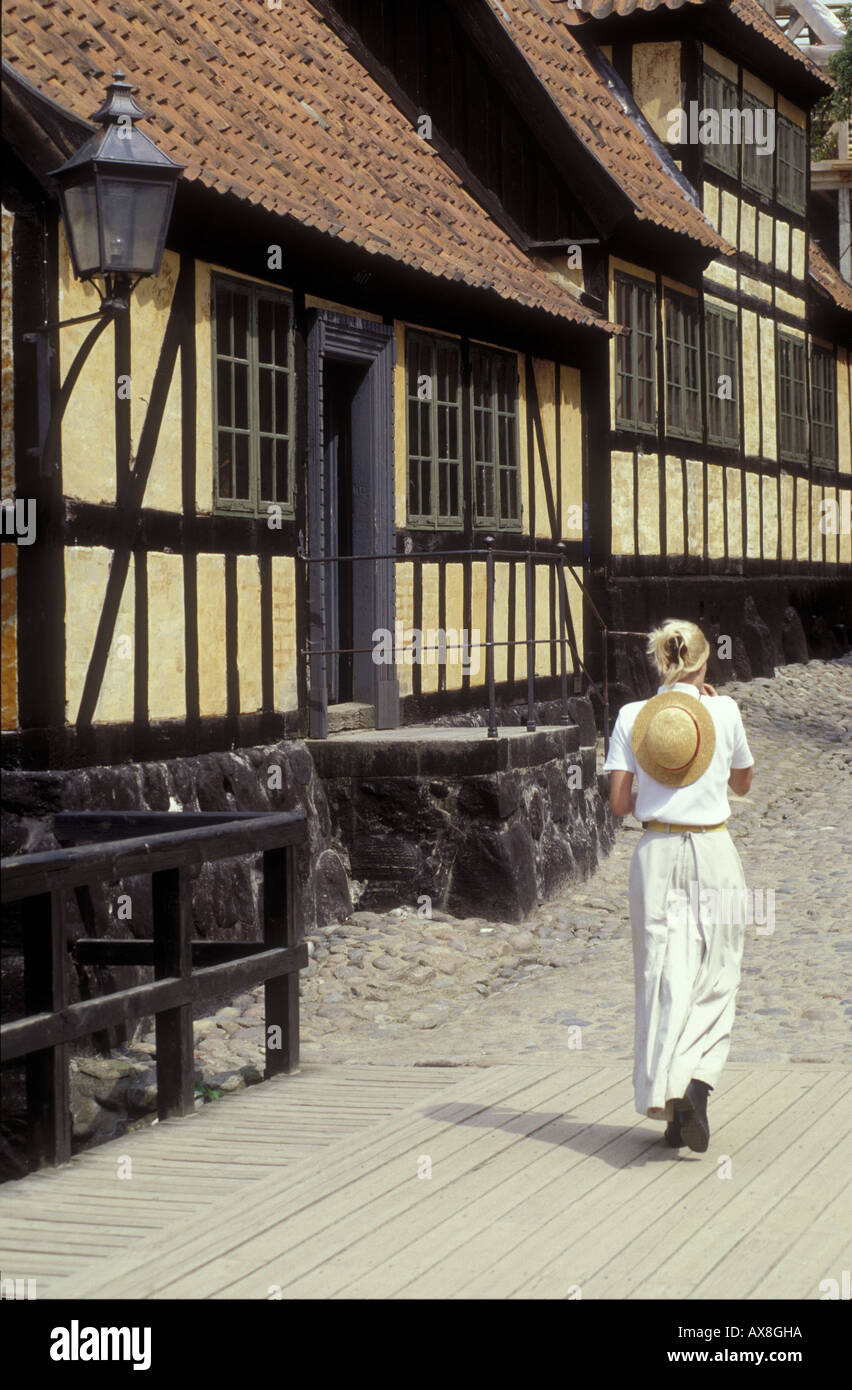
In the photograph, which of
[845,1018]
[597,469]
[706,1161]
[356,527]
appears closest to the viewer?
[706,1161]

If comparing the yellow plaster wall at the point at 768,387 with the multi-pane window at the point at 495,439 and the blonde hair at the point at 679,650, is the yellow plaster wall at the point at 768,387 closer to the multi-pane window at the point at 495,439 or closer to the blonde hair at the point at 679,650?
the multi-pane window at the point at 495,439

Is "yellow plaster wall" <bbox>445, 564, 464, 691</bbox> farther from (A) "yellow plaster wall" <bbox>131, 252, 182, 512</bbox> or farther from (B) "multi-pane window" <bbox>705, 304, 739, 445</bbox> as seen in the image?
(B) "multi-pane window" <bbox>705, 304, 739, 445</bbox>

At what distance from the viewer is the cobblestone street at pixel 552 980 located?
8688mm

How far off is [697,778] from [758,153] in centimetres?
1665

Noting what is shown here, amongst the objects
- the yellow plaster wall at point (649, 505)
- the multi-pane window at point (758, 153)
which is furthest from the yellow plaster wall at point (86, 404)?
the multi-pane window at point (758, 153)

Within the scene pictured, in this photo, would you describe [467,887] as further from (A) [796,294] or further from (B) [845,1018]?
(A) [796,294]

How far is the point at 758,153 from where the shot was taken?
21500mm

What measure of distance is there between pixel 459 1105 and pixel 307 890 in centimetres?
464

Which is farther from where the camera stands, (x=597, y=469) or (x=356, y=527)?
(x=597, y=469)

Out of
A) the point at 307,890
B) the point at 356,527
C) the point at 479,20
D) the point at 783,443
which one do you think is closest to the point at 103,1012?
the point at 307,890

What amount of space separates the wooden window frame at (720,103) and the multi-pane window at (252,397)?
9.43 meters

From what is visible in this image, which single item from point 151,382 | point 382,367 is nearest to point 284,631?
point 151,382

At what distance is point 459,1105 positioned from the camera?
693cm

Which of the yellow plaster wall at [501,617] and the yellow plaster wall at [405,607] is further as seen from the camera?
the yellow plaster wall at [501,617]
